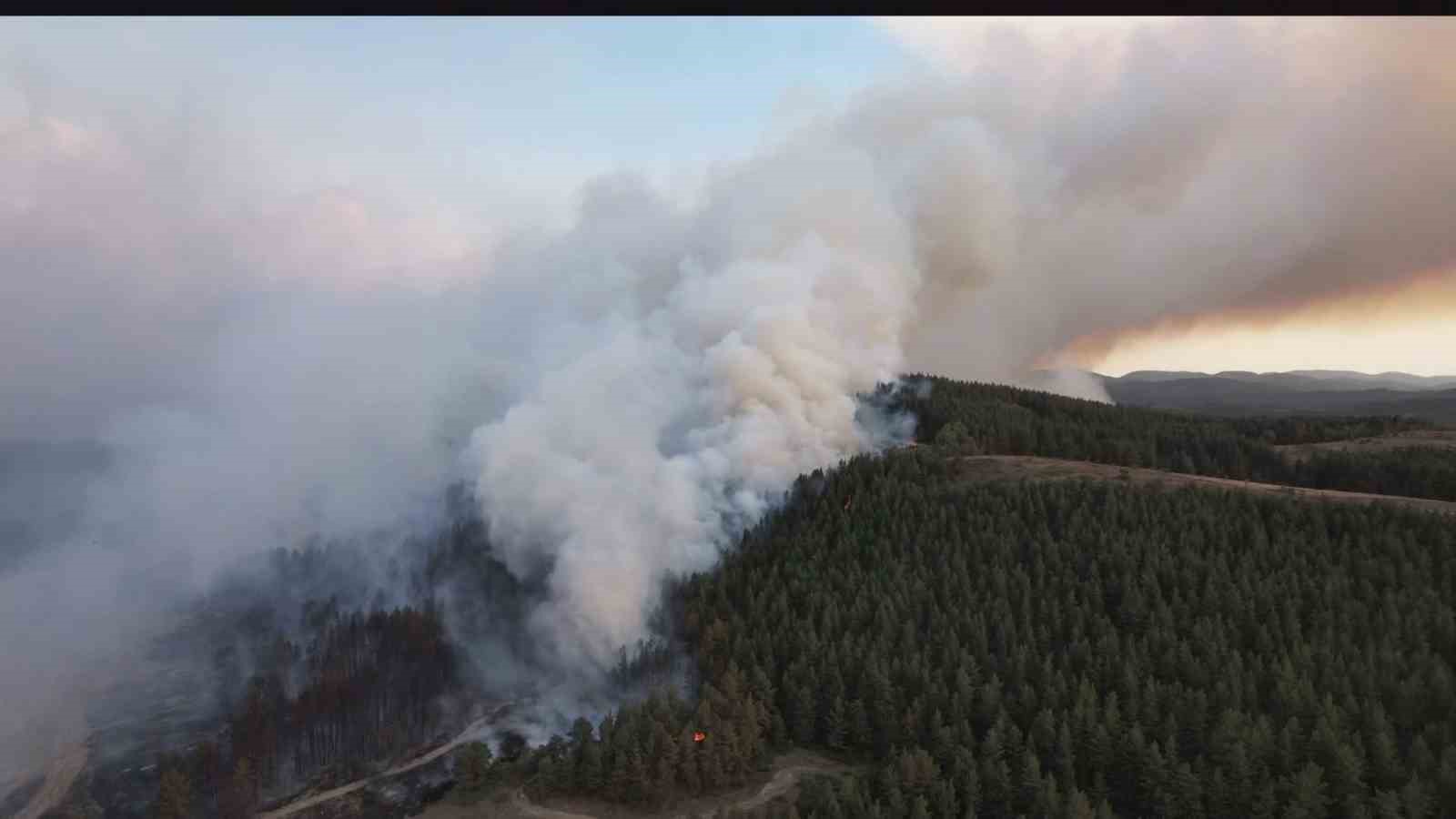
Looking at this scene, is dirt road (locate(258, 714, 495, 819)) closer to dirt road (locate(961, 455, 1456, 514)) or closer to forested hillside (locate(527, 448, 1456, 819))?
forested hillside (locate(527, 448, 1456, 819))

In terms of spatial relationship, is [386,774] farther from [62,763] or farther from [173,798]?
[62,763]

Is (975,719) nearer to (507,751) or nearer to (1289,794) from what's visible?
(1289,794)

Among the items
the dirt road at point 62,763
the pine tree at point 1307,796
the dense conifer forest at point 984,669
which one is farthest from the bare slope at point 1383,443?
the dirt road at point 62,763

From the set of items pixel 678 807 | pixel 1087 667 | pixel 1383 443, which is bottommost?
pixel 678 807

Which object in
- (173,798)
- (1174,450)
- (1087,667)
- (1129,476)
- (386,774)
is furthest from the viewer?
(1174,450)

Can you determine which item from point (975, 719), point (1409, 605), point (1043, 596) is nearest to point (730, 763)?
point (975, 719)

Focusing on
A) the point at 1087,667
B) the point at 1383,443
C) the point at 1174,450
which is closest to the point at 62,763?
the point at 1087,667

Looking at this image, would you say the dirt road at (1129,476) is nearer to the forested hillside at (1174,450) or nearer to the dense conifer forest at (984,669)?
the dense conifer forest at (984,669)
